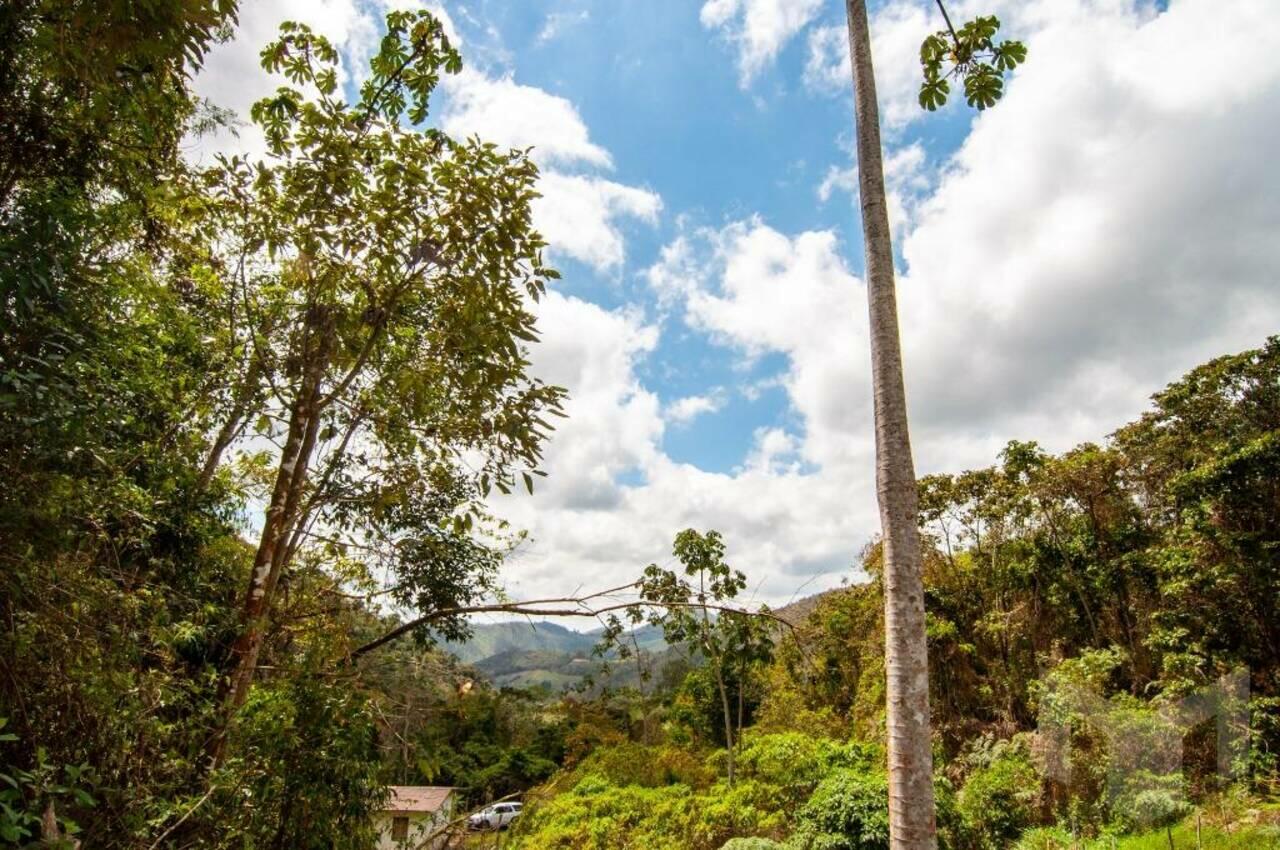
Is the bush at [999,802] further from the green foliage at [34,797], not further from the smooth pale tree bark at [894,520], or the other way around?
the green foliage at [34,797]

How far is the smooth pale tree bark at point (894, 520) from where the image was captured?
306 cm

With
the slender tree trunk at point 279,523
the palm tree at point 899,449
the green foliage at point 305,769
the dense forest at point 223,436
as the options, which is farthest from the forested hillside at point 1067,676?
the slender tree trunk at point 279,523

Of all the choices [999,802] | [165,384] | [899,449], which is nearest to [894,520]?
[899,449]

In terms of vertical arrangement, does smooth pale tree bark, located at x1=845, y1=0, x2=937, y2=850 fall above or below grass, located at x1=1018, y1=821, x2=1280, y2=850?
above

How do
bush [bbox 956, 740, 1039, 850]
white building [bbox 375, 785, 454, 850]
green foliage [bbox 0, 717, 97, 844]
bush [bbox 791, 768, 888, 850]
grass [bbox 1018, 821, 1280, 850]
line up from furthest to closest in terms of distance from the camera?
1. bush [bbox 956, 740, 1039, 850]
2. bush [bbox 791, 768, 888, 850]
3. grass [bbox 1018, 821, 1280, 850]
4. white building [bbox 375, 785, 454, 850]
5. green foliage [bbox 0, 717, 97, 844]

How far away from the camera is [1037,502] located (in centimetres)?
1574

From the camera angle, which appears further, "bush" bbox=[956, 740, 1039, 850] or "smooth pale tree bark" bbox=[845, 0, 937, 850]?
"bush" bbox=[956, 740, 1039, 850]

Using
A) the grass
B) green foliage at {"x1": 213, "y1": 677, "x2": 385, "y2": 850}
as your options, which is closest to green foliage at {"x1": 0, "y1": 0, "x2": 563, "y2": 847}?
green foliage at {"x1": 213, "y1": 677, "x2": 385, "y2": 850}

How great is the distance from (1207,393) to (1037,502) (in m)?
4.27

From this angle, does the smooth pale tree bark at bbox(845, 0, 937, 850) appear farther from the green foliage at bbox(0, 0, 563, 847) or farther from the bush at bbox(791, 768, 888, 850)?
the bush at bbox(791, 768, 888, 850)

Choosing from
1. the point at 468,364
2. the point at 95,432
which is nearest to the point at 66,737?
the point at 95,432

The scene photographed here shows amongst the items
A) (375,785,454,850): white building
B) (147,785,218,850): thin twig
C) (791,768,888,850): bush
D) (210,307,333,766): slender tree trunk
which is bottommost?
(791,768,888,850): bush

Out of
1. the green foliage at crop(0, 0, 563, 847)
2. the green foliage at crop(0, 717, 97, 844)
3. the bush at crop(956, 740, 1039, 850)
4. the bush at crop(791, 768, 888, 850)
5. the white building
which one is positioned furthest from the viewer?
the bush at crop(956, 740, 1039, 850)

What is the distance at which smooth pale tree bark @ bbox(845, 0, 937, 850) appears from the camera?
306 centimetres
